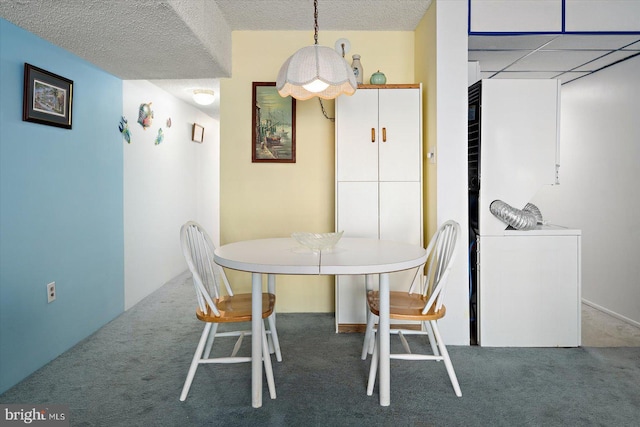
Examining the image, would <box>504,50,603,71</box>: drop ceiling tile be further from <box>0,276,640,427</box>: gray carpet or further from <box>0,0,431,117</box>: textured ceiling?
<box>0,276,640,427</box>: gray carpet

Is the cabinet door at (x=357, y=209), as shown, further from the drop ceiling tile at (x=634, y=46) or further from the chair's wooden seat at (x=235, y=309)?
the drop ceiling tile at (x=634, y=46)

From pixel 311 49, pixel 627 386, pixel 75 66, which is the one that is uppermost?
pixel 75 66

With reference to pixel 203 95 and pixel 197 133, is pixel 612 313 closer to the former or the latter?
pixel 203 95

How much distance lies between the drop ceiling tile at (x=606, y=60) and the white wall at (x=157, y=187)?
13.1 ft

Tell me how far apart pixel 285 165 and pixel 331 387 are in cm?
198

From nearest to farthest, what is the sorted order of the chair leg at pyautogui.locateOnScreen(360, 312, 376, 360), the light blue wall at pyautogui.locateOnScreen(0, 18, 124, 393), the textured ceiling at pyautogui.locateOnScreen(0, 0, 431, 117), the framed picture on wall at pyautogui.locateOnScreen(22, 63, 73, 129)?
the textured ceiling at pyautogui.locateOnScreen(0, 0, 431, 117), the light blue wall at pyautogui.locateOnScreen(0, 18, 124, 393), the framed picture on wall at pyautogui.locateOnScreen(22, 63, 73, 129), the chair leg at pyautogui.locateOnScreen(360, 312, 376, 360)

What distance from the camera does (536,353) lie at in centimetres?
272

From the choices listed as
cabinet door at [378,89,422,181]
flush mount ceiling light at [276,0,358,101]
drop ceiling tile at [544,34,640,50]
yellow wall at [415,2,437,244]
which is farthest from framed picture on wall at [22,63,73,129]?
drop ceiling tile at [544,34,640,50]

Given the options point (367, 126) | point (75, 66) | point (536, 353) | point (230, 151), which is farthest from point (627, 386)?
point (75, 66)

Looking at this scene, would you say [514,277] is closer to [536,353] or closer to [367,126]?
[536,353]

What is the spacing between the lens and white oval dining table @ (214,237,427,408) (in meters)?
1.86

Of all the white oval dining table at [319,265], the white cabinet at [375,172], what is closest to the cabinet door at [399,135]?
the white cabinet at [375,172]

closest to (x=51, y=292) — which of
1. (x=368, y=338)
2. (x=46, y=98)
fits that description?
(x=46, y=98)

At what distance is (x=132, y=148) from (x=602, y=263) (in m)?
4.37
